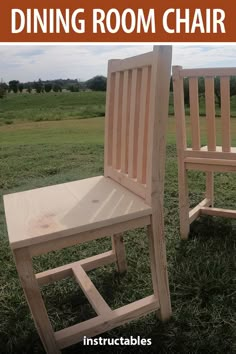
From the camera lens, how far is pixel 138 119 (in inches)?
56.7

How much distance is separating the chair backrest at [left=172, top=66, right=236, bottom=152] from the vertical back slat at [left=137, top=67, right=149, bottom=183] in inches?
27.0

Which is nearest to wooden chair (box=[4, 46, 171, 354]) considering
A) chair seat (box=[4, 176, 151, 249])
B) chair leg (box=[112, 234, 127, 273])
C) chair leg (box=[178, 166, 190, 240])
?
chair seat (box=[4, 176, 151, 249])

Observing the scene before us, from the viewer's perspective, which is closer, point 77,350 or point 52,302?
point 77,350

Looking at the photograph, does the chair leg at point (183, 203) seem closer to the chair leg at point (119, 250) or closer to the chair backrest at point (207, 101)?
the chair backrest at point (207, 101)

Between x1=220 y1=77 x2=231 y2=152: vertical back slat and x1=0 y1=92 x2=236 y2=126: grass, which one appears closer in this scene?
x1=220 y1=77 x2=231 y2=152: vertical back slat

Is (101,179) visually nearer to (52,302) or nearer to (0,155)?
(52,302)

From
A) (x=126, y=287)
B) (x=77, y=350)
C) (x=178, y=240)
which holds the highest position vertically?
(x=178, y=240)

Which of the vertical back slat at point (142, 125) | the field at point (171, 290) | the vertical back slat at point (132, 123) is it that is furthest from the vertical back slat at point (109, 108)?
the field at point (171, 290)

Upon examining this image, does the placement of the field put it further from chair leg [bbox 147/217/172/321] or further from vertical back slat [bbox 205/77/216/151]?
vertical back slat [bbox 205/77/216/151]

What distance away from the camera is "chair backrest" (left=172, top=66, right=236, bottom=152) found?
6.10 ft

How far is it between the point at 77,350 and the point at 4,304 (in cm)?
50

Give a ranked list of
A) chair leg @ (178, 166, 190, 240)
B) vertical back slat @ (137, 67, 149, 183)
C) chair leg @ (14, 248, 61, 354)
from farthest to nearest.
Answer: chair leg @ (178, 166, 190, 240), vertical back slat @ (137, 67, 149, 183), chair leg @ (14, 248, 61, 354)

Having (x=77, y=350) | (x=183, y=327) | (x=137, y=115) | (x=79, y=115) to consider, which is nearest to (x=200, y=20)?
(x=137, y=115)

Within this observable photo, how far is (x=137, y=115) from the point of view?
4.73 feet
